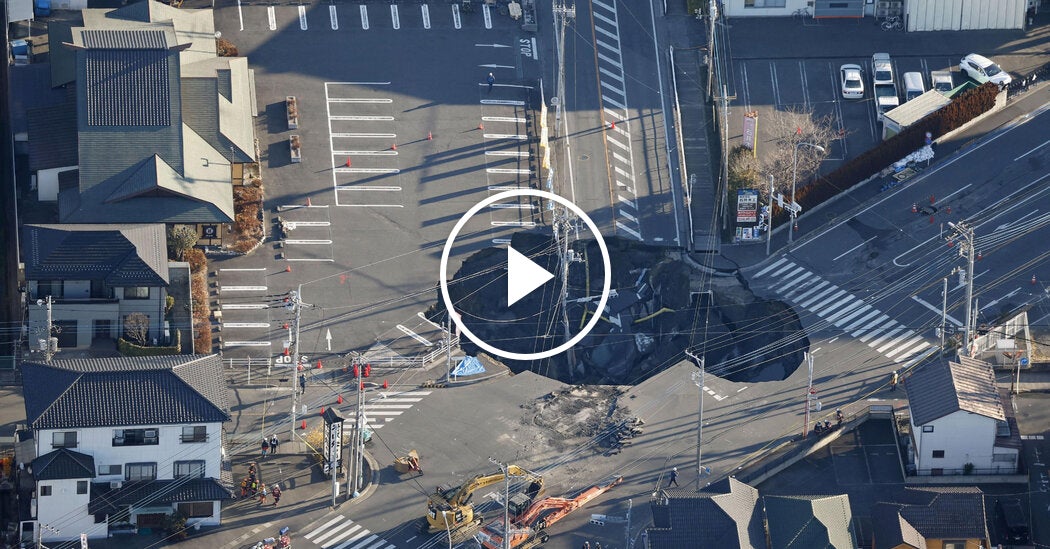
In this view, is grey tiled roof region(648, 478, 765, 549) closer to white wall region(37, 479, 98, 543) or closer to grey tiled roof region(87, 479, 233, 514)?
grey tiled roof region(87, 479, 233, 514)

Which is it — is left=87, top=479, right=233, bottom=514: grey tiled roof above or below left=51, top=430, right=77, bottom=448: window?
below

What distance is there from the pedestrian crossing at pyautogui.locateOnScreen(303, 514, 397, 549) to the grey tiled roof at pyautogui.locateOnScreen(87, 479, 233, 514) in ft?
25.0

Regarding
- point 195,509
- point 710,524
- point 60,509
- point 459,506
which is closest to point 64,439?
point 60,509

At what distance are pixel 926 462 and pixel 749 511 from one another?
54.8 ft

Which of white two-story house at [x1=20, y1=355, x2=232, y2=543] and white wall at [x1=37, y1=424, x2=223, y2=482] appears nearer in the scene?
Answer: white two-story house at [x1=20, y1=355, x2=232, y2=543]

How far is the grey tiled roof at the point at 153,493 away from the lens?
636ft

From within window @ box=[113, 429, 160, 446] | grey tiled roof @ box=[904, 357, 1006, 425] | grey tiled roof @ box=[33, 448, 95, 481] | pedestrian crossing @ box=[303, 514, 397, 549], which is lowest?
pedestrian crossing @ box=[303, 514, 397, 549]

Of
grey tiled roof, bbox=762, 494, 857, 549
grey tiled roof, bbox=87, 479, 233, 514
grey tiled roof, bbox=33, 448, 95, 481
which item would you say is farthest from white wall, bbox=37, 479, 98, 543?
grey tiled roof, bbox=762, 494, 857, 549

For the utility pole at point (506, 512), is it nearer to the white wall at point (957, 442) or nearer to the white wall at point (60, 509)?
the white wall at point (60, 509)

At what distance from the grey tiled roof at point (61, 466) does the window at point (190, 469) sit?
21.5ft

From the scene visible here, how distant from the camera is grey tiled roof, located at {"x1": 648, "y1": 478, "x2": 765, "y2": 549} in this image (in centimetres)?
18838

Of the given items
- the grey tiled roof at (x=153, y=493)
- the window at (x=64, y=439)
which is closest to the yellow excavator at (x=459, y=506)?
the grey tiled roof at (x=153, y=493)

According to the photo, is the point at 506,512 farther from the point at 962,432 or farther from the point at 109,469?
the point at 962,432

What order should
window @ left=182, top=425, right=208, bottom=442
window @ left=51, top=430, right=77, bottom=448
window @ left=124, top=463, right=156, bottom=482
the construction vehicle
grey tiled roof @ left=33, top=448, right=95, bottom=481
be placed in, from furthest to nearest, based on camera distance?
window @ left=182, top=425, right=208, bottom=442
window @ left=124, top=463, right=156, bottom=482
window @ left=51, top=430, right=77, bottom=448
grey tiled roof @ left=33, top=448, right=95, bottom=481
the construction vehicle
